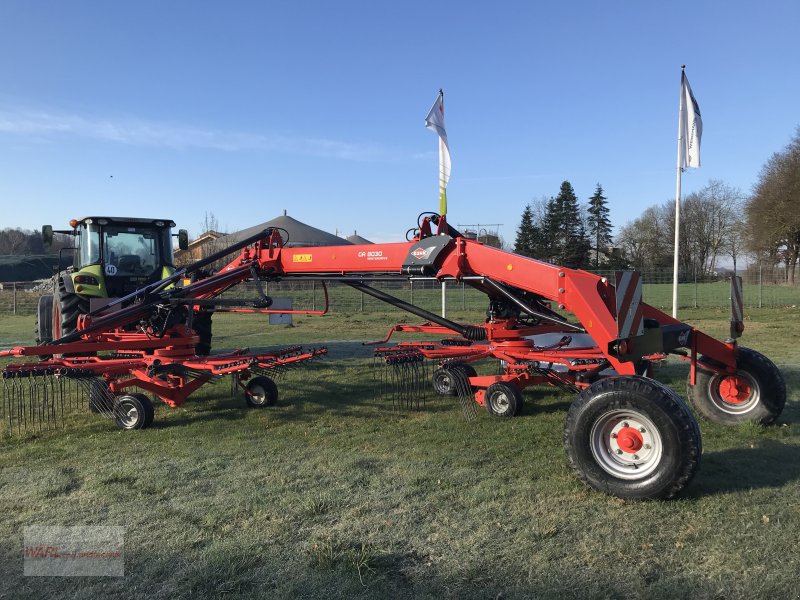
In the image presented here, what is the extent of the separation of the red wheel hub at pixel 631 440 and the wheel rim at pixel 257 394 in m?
4.21

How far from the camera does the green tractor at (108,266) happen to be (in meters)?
8.76

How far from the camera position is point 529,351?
22.3 feet

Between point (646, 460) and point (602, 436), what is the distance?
12.1 inches

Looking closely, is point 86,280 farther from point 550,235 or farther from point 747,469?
point 550,235

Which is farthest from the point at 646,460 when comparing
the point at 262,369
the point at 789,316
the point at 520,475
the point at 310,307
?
the point at 310,307

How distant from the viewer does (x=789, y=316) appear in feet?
63.4

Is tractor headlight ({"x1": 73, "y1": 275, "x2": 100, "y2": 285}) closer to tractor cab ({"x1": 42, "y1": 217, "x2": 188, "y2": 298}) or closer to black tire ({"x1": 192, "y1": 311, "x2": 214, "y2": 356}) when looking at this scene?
tractor cab ({"x1": 42, "y1": 217, "x2": 188, "y2": 298})

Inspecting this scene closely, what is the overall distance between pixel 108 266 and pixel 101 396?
356 centimetres

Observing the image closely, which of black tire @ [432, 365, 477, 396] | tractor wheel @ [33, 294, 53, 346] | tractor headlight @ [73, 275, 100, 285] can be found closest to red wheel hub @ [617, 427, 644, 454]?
black tire @ [432, 365, 477, 396]

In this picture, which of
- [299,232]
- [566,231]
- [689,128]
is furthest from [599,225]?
[689,128]

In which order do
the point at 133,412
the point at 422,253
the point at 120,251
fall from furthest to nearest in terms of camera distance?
the point at 120,251, the point at 133,412, the point at 422,253

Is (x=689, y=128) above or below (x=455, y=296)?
above

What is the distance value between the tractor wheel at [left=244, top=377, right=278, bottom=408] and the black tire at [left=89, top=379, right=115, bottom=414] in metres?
1.44

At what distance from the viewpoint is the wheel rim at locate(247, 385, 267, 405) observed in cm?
694
